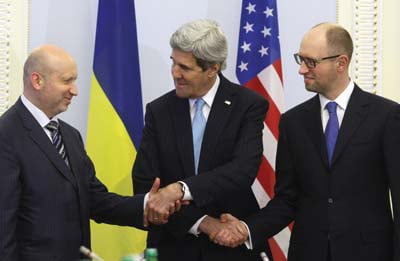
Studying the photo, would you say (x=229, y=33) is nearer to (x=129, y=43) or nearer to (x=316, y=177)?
(x=129, y=43)

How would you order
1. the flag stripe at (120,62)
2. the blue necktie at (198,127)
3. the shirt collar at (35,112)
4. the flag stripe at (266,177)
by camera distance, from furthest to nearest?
the flag stripe at (120,62) < the flag stripe at (266,177) < the blue necktie at (198,127) < the shirt collar at (35,112)

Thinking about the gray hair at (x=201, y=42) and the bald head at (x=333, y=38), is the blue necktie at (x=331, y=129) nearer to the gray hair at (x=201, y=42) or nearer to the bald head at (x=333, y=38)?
the bald head at (x=333, y=38)

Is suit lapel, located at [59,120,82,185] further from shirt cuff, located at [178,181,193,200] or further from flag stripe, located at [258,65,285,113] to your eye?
flag stripe, located at [258,65,285,113]

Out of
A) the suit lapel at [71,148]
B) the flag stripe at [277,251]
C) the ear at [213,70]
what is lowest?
the flag stripe at [277,251]

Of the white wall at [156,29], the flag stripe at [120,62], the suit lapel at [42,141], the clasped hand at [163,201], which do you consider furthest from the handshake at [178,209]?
the white wall at [156,29]

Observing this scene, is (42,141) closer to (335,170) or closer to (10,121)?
(10,121)

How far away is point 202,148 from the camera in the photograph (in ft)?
14.7

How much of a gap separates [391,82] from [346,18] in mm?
475

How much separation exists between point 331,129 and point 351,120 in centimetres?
11

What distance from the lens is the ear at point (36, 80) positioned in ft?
13.8

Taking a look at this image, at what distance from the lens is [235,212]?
458 centimetres

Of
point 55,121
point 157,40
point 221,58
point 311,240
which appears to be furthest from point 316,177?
point 157,40

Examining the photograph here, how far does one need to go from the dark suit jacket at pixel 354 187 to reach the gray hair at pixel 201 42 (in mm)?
599

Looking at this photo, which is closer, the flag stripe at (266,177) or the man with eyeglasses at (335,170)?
the man with eyeglasses at (335,170)
